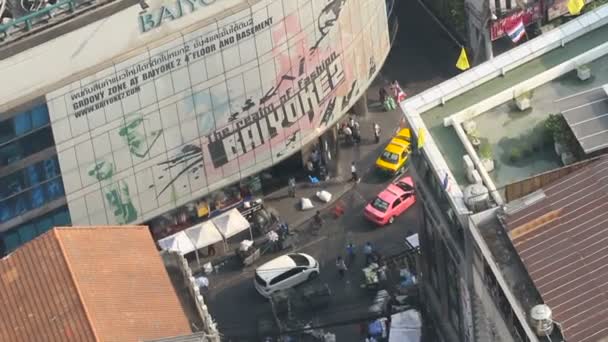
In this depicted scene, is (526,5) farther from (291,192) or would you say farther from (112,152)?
(112,152)

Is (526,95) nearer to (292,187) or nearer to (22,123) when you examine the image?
(292,187)

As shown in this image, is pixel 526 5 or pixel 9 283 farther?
pixel 526 5

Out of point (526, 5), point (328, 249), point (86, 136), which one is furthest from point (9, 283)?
point (526, 5)

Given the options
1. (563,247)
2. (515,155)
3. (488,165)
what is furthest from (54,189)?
(563,247)

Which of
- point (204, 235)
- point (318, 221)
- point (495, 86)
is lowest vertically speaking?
point (318, 221)

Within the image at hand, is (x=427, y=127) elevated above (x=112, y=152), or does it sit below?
below

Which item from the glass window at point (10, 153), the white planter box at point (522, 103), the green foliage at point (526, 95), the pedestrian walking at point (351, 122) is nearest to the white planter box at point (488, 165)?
the white planter box at point (522, 103)

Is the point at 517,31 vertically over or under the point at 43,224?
over
